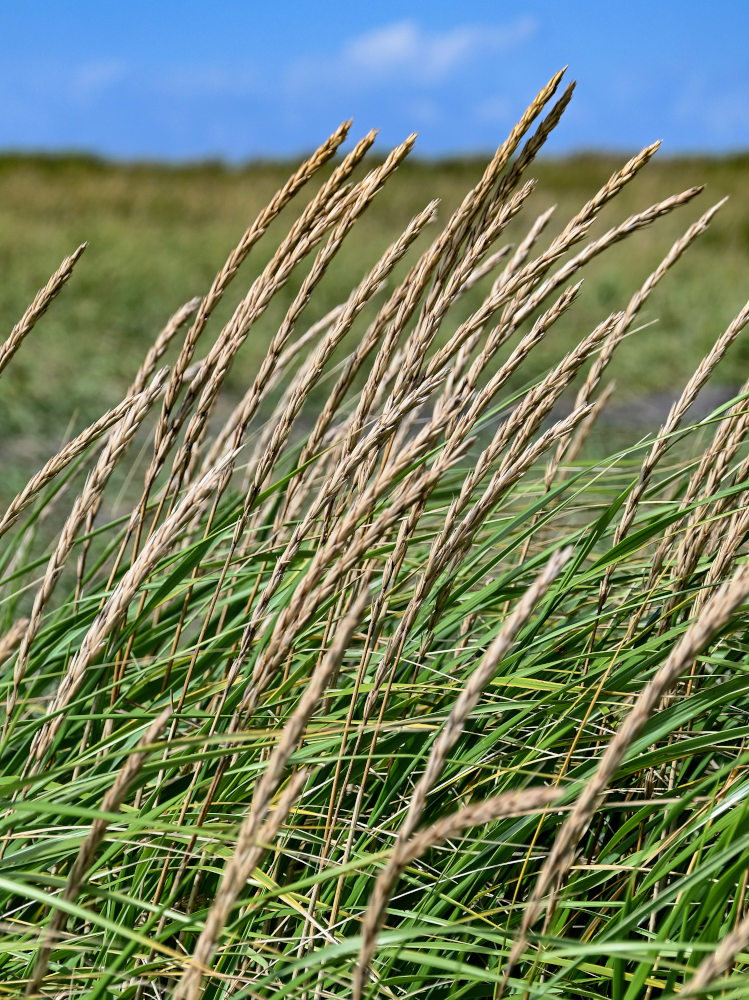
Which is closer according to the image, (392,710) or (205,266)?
(392,710)

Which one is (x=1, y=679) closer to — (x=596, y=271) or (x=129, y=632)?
(x=129, y=632)

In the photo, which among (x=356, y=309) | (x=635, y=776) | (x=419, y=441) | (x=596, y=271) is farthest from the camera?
(x=596, y=271)

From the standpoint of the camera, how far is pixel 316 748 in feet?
3.51

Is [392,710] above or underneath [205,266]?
underneath

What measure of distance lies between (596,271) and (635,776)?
464 inches

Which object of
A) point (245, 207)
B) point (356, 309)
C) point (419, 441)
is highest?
point (245, 207)

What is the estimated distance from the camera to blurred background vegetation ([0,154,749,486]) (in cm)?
725

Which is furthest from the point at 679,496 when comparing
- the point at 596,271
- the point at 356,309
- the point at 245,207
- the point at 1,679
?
the point at 245,207

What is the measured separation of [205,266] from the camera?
37.0ft

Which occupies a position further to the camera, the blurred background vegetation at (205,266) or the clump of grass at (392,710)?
the blurred background vegetation at (205,266)

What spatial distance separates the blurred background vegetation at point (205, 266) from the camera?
7.25 metres

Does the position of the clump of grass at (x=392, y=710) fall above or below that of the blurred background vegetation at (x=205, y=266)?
below

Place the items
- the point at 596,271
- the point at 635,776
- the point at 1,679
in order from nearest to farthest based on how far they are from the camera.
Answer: the point at 635,776 < the point at 1,679 < the point at 596,271

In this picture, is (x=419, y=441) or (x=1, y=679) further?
(x=1, y=679)
